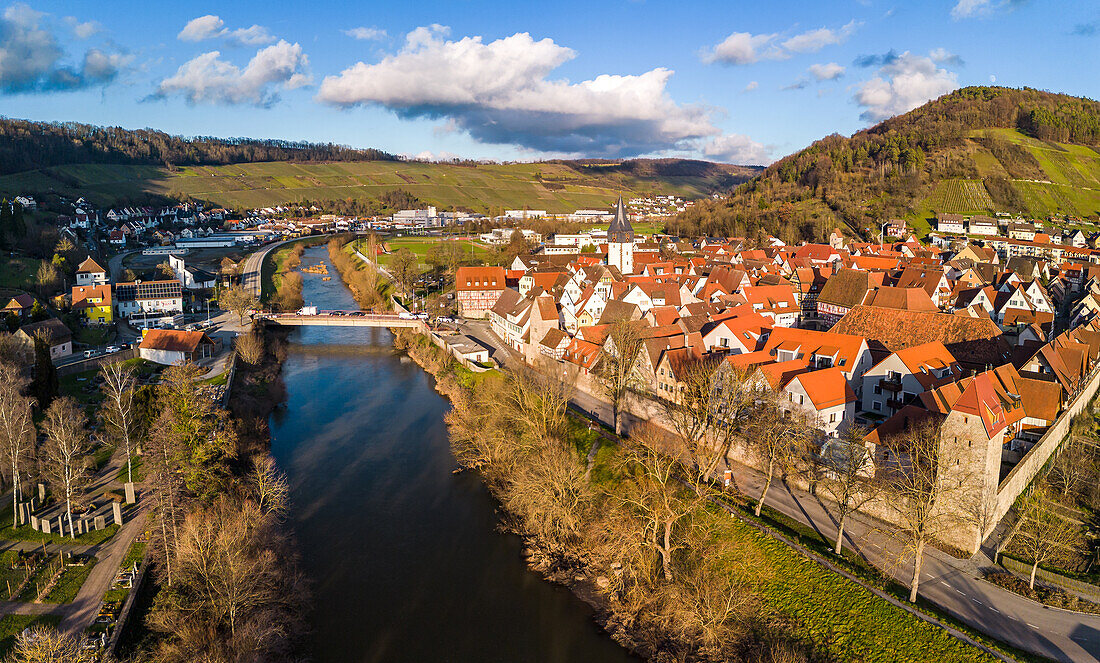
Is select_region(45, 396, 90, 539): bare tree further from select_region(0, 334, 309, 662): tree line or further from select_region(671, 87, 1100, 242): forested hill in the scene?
select_region(671, 87, 1100, 242): forested hill

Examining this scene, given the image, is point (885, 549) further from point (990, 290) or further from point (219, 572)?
point (990, 290)

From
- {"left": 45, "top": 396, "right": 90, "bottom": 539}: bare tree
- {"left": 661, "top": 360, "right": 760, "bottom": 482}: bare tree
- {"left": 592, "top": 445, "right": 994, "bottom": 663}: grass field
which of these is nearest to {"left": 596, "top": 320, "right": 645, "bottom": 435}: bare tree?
{"left": 661, "top": 360, "right": 760, "bottom": 482}: bare tree

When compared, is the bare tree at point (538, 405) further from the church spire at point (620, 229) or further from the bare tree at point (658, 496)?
the church spire at point (620, 229)

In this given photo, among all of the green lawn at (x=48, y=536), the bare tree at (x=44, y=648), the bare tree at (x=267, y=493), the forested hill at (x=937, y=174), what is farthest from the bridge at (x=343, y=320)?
the forested hill at (x=937, y=174)

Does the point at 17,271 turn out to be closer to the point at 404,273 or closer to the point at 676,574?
the point at 404,273

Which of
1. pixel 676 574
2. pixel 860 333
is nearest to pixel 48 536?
pixel 676 574

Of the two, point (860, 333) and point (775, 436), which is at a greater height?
point (860, 333)

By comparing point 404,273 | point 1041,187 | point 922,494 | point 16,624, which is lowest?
point 16,624

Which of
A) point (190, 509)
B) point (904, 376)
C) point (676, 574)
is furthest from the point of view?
point (904, 376)
